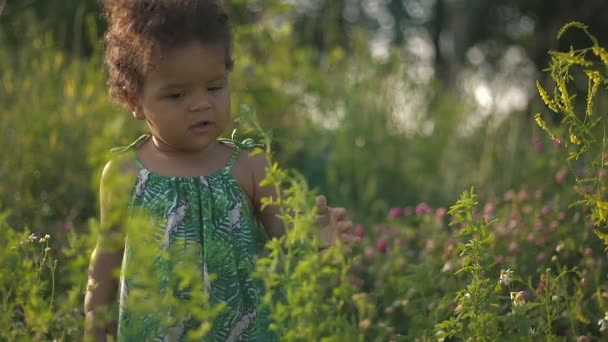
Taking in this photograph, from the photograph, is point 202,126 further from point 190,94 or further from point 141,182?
point 141,182

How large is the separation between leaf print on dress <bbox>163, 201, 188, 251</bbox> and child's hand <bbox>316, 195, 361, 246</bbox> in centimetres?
37

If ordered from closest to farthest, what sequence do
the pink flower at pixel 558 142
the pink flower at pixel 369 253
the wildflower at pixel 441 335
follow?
the pink flower at pixel 558 142
the wildflower at pixel 441 335
the pink flower at pixel 369 253

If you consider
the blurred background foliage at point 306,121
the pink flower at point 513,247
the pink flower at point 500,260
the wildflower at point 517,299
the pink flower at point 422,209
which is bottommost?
the wildflower at point 517,299

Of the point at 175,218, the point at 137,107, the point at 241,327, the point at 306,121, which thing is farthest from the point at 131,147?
the point at 306,121

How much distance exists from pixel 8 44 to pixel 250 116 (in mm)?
4221

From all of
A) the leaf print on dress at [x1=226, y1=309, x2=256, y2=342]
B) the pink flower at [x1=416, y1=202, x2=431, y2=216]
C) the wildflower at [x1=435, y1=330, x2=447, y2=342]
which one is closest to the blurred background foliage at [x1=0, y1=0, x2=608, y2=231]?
the pink flower at [x1=416, y1=202, x2=431, y2=216]

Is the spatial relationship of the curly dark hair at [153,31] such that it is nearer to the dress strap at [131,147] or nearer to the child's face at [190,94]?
the child's face at [190,94]

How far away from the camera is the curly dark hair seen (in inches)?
92.0

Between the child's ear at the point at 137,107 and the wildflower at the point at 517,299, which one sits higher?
the child's ear at the point at 137,107

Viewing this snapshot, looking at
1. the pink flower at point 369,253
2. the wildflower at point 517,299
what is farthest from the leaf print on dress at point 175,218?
the pink flower at point 369,253

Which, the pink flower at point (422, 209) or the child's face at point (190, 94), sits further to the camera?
the pink flower at point (422, 209)

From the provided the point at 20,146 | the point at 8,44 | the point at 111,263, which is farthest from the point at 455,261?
the point at 8,44

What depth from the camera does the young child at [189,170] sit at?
2.33 metres

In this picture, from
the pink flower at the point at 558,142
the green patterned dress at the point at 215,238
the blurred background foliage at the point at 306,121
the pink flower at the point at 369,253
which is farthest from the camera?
the blurred background foliage at the point at 306,121
